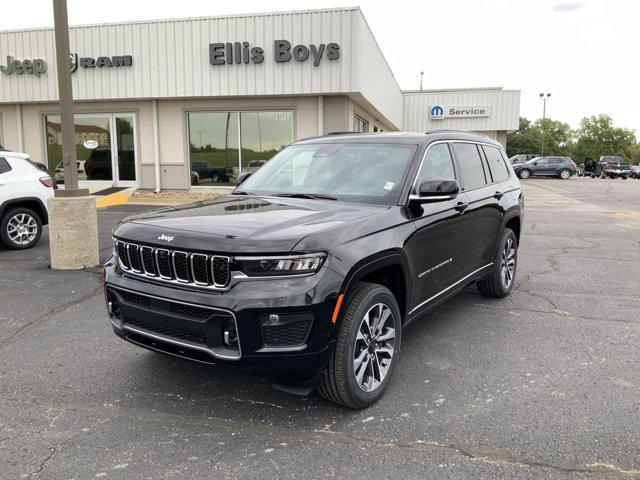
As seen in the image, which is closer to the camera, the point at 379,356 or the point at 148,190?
the point at 379,356

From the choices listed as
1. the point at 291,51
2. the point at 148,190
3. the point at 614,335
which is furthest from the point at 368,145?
the point at 148,190

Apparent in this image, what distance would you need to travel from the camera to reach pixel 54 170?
1875cm

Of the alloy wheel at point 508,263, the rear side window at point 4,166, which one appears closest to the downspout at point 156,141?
the rear side window at point 4,166

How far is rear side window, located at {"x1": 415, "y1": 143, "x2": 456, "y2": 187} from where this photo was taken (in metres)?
4.22

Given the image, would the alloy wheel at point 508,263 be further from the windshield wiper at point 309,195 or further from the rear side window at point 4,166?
→ the rear side window at point 4,166

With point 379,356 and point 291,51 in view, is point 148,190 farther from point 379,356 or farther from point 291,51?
point 379,356

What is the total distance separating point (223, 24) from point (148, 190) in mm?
5932

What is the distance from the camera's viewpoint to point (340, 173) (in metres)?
4.31

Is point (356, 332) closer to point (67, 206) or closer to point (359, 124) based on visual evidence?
point (67, 206)

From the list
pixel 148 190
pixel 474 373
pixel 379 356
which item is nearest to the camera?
pixel 379 356

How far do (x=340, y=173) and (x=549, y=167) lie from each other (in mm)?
39469

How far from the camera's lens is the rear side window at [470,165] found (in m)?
4.95

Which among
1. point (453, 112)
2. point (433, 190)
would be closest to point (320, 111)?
point (433, 190)

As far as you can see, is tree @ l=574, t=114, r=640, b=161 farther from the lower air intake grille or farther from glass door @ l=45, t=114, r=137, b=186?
the lower air intake grille
